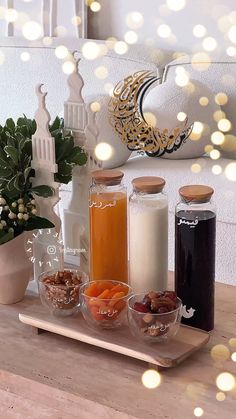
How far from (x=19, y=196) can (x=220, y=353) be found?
0.49 m

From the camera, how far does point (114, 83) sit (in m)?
2.85

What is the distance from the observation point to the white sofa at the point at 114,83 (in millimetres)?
2293

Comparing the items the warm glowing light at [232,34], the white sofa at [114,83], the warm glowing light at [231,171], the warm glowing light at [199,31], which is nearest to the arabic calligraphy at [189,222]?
the white sofa at [114,83]

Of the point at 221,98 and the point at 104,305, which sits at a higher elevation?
the point at 221,98

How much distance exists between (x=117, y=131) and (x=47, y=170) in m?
1.07

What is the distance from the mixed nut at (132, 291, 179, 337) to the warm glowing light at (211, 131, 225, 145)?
→ 1.48m

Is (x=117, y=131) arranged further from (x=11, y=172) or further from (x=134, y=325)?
(x=134, y=325)

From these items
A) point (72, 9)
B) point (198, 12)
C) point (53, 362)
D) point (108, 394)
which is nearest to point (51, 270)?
point (53, 362)

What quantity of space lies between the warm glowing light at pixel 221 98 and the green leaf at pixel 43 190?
1327 mm

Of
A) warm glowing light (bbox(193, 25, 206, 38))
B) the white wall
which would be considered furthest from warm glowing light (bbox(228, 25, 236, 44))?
warm glowing light (bbox(193, 25, 206, 38))

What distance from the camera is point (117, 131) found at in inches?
100

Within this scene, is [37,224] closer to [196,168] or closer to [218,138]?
[196,168]

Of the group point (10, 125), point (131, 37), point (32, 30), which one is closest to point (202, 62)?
point (131, 37)

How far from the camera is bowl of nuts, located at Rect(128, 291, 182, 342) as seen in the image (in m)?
1.27
